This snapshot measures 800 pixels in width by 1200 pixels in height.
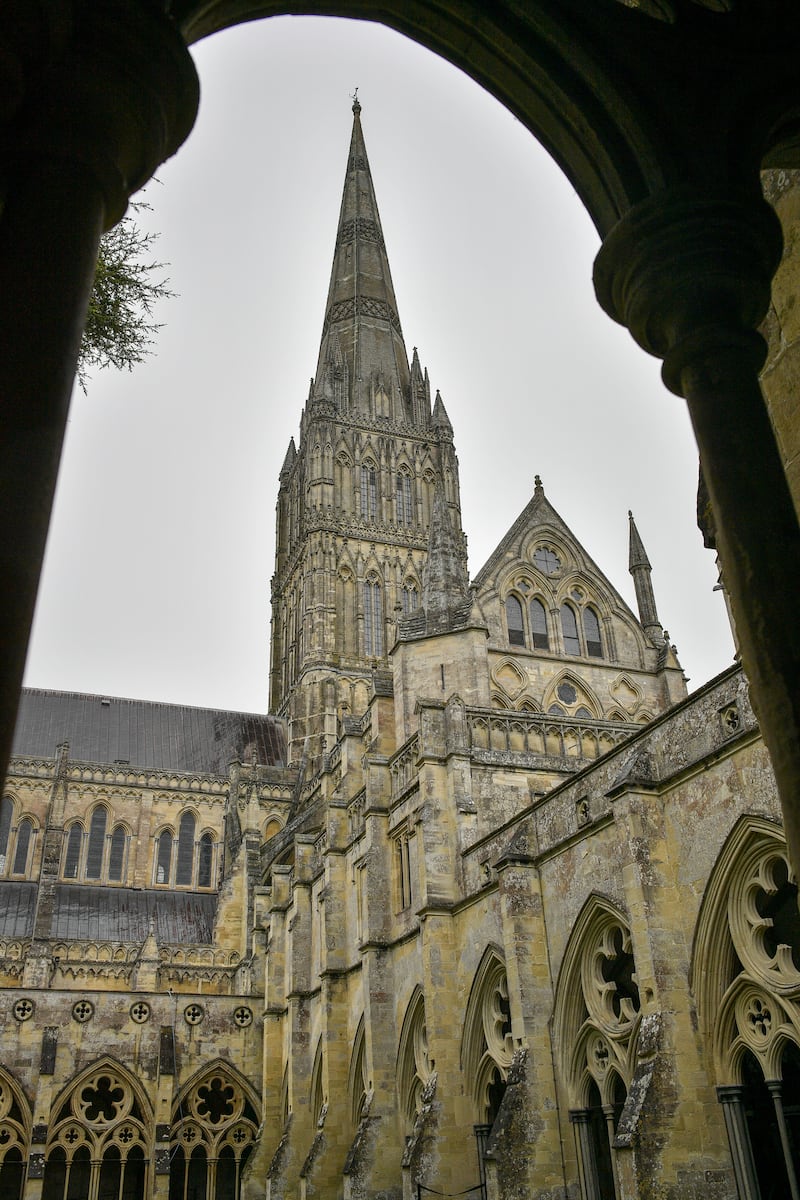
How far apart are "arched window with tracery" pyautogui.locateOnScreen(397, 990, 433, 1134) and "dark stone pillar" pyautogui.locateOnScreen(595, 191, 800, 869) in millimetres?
16508

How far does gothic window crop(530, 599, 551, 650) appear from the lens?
24.1 metres

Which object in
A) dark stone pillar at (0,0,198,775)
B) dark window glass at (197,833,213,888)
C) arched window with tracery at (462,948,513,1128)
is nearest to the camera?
dark stone pillar at (0,0,198,775)

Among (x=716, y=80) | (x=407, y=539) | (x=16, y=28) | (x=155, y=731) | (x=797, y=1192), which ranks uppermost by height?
(x=407, y=539)

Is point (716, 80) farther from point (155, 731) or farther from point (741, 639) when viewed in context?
point (155, 731)

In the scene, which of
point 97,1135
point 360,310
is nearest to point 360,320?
point 360,310

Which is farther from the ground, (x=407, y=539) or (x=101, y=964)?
(x=407, y=539)

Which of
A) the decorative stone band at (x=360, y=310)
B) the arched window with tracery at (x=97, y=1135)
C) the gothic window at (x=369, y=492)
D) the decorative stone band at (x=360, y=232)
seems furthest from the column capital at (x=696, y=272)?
the decorative stone band at (x=360, y=232)

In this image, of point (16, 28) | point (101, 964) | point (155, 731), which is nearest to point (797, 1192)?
point (16, 28)

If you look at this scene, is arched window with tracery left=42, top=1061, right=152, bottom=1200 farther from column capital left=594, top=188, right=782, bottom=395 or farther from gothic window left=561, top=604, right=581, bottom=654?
column capital left=594, top=188, right=782, bottom=395

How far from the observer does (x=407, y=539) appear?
5156 cm

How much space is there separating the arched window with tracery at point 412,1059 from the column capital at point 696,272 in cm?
1652

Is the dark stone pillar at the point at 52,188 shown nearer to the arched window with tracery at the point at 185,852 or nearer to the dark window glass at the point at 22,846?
the dark window glass at the point at 22,846

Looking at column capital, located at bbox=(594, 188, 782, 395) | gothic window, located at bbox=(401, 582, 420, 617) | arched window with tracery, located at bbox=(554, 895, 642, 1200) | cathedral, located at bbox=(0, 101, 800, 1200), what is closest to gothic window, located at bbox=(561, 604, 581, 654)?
cathedral, located at bbox=(0, 101, 800, 1200)

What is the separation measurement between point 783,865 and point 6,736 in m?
9.75
